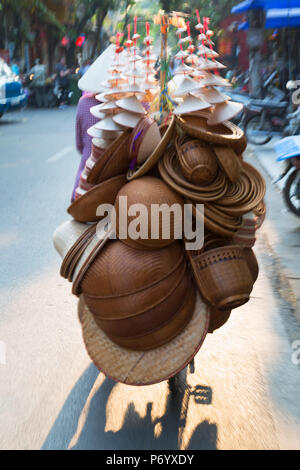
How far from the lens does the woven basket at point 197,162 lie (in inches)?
98.0

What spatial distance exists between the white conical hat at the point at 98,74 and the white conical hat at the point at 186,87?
791 mm

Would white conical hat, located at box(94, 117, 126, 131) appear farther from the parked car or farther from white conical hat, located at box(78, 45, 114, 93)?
the parked car

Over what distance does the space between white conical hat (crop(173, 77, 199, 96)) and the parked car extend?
1488 cm

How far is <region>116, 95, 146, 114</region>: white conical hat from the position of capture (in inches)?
103

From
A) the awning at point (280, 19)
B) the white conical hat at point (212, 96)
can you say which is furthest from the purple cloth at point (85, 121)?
the awning at point (280, 19)

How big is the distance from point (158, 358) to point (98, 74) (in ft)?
5.70

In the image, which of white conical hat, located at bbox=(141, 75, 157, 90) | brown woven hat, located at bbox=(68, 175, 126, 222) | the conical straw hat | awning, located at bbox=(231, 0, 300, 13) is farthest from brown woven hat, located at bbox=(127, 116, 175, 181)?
awning, located at bbox=(231, 0, 300, 13)

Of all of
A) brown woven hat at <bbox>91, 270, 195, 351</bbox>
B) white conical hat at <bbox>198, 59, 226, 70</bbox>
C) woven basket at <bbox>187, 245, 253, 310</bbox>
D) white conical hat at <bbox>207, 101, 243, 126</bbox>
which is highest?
white conical hat at <bbox>198, 59, 226, 70</bbox>

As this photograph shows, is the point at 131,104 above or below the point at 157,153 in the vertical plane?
above

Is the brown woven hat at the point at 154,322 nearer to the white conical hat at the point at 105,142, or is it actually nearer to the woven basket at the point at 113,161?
the woven basket at the point at 113,161

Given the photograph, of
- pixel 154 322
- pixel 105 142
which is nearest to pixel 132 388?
pixel 154 322

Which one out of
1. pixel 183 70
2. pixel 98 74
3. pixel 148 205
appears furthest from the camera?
pixel 98 74

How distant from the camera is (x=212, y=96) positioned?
8.91 feet

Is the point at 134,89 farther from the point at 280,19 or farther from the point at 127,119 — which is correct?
the point at 280,19
